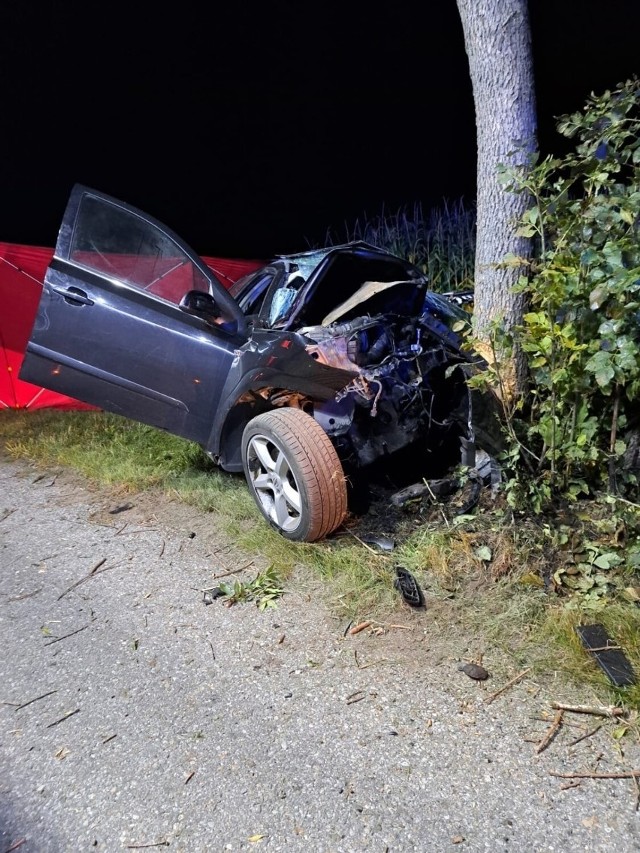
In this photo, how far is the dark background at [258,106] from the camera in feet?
20.6

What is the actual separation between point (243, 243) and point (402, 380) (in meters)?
4.93

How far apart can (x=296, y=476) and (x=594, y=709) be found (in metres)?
1.61

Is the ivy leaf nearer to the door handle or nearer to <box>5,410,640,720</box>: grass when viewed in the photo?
<box>5,410,640,720</box>: grass

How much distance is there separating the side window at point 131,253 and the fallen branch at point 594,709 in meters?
2.81

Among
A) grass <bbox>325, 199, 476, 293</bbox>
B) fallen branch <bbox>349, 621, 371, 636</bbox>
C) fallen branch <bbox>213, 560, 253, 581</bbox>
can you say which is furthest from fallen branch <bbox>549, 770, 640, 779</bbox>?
grass <bbox>325, 199, 476, 293</bbox>

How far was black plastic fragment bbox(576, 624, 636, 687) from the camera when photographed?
2.12 meters

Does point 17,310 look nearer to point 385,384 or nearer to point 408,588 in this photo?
point 385,384

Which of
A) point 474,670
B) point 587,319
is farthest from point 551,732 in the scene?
point 587,319

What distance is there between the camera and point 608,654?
2.24 meters

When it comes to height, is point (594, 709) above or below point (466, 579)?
below

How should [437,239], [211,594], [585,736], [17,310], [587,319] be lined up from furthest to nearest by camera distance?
[437,239], [17,310], [211,594], [587,319], [585,736]

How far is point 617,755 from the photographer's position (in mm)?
1883

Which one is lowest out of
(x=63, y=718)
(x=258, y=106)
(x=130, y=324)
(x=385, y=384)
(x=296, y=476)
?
(x=63, y=718)

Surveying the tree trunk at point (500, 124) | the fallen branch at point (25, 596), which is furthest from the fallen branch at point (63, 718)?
the tree trunk at point (500, 124)
